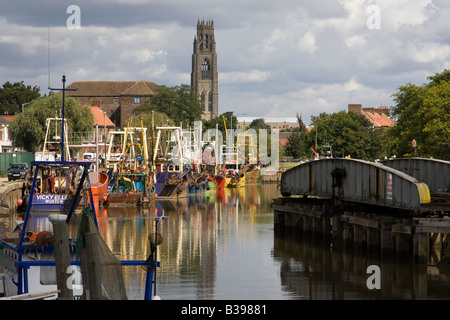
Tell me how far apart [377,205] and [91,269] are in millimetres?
23658

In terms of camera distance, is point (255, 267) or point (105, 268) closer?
point (105, 268)

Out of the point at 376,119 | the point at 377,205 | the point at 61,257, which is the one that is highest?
the point at 376,119

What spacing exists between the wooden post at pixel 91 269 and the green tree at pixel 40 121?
75.6m

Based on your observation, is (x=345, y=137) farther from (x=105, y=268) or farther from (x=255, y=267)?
(x=105, y=268)

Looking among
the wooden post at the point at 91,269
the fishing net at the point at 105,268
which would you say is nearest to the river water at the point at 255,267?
the fishing net at the point at 105,268

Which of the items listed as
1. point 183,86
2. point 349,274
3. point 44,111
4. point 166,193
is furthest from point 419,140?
point 183,86

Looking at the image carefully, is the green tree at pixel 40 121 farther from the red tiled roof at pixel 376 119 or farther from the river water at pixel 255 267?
the red tiled roof at pixel 376 119

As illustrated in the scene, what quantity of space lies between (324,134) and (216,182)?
40.0 m

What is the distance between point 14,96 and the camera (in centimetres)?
14612

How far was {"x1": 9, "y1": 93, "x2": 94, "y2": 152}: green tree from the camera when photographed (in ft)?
307

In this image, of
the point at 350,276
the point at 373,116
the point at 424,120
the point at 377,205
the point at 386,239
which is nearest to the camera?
the point at 350,276

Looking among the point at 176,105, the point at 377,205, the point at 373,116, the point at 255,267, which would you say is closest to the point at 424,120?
the point at 377,205

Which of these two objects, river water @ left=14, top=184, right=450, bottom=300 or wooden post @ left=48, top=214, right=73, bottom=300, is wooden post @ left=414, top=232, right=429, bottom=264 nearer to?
river water @ left=14, top=184, right=450, bottom=300

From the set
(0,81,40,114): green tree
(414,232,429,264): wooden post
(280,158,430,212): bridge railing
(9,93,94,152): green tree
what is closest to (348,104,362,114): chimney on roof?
(0,81,40,114): green tree
